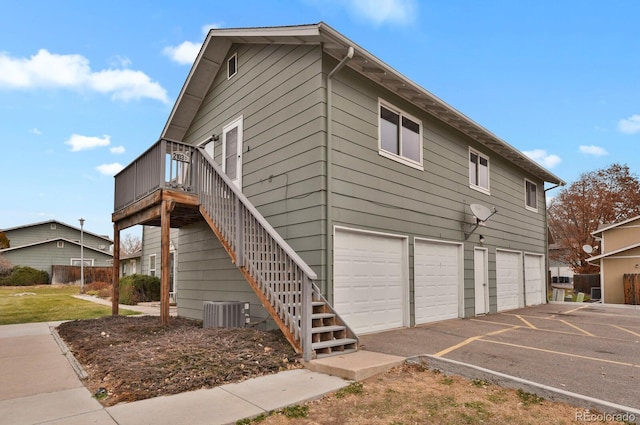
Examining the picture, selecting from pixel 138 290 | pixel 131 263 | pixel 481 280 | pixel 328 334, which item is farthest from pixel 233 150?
pixel 131 263

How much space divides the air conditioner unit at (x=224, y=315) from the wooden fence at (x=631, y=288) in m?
18.3

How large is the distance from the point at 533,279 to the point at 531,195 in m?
3.19

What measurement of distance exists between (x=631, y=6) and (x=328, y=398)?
14.2 meters

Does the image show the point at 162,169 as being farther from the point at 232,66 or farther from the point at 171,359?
the point at 171,359

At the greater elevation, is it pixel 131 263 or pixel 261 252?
pixel 261 252

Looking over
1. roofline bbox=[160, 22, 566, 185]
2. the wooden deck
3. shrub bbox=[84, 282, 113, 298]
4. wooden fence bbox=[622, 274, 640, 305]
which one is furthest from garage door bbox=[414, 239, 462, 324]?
shrub bbox=[84, 282, 113, 298]

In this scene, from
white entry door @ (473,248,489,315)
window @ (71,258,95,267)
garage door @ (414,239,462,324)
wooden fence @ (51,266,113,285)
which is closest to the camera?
garage door @ (414,239,462,324)

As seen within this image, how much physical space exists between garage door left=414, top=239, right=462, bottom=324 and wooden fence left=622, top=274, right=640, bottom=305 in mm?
12709

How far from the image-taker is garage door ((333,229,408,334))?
6.96 m

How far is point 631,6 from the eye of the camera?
11570mm

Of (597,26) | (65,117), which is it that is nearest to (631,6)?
(597,26)

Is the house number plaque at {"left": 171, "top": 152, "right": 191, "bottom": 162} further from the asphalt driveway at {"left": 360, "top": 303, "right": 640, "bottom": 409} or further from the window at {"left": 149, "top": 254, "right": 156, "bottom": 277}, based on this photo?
the window at {"left": 149, "top": 254, "right": 156, "bottom": 277}

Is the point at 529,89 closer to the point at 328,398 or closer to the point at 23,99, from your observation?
the point at 328,398

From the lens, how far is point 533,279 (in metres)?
14.5
